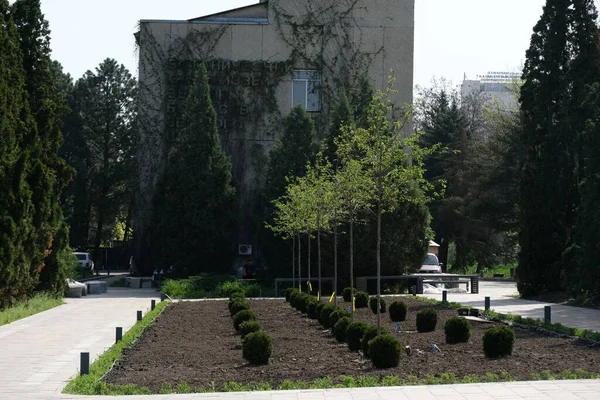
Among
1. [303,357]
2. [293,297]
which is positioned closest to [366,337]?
[303,357]

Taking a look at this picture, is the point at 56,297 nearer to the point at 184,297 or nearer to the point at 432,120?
the point at 184,297

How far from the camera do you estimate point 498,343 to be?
A: 1481 centimetres

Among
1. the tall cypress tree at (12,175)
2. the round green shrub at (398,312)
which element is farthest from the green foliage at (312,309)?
the tall cypress tree at (12,175)

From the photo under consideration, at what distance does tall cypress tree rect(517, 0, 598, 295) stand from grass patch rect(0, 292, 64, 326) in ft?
55.4

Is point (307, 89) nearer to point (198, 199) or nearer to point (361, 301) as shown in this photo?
point (198, 199)

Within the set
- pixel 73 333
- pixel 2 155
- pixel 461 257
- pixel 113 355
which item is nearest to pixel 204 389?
pixel 113 355

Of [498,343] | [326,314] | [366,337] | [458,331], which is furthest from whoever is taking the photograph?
[326,314]

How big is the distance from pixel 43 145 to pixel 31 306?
5.99 m

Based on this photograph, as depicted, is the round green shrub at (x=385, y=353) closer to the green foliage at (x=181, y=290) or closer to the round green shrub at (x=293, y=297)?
the round green shrub at (x=293, y=297)

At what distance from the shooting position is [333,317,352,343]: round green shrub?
58.1 ft

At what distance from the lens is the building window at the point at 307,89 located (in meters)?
45.8

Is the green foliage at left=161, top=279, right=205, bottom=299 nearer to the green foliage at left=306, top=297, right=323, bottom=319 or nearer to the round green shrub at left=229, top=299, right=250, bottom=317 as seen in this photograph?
the round green shrub at left=229, top=299, right=250, bottom=317

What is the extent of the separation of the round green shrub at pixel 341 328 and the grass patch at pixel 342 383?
499 centimetres

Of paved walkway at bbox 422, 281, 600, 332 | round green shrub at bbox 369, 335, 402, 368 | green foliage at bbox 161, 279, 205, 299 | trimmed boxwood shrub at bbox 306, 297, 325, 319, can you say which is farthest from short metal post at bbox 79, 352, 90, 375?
green foliage at bbox 161, 279, 205, 299
